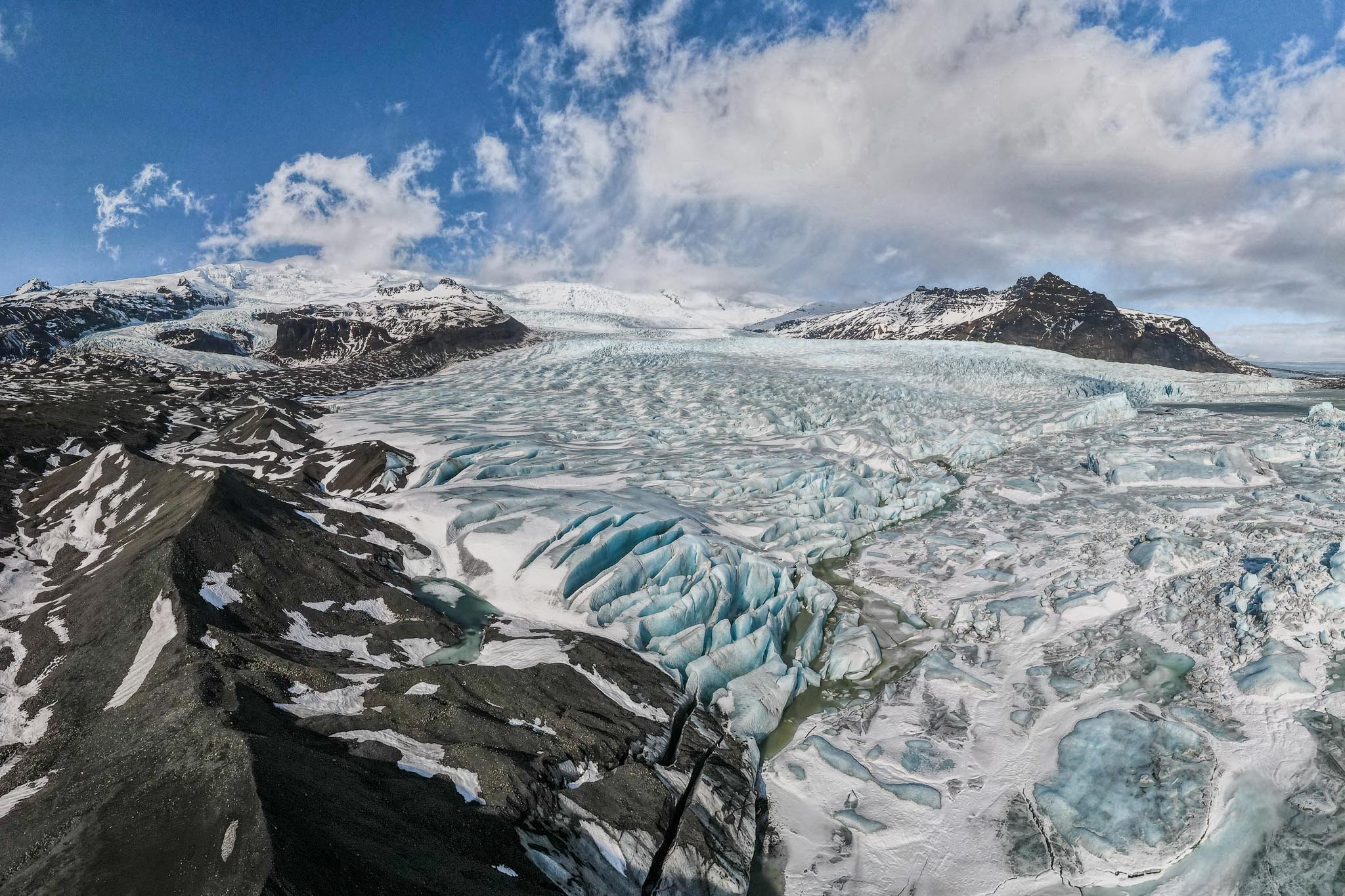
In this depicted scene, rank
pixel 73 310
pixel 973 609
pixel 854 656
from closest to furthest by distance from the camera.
A: pixel 854 656, pixel 973 609, pixel 73 310

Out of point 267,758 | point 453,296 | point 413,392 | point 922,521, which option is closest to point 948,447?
point 922,521

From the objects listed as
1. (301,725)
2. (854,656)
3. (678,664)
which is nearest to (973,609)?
(854,656)

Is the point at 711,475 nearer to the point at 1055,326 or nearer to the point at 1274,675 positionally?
the point at 1274,675

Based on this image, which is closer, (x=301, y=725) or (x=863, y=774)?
(x=301, y=725)

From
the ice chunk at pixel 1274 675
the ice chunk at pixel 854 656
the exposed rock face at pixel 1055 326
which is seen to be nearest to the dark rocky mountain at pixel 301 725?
the ice chunk at pixel 854 656

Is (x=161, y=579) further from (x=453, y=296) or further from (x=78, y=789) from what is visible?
(x=453, y=296)

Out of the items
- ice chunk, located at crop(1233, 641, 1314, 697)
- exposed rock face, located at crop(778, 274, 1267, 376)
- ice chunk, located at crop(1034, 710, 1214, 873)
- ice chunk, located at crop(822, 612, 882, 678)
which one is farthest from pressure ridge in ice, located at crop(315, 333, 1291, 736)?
exposed rock face, located at crop(778, 274, 1267, 376)
